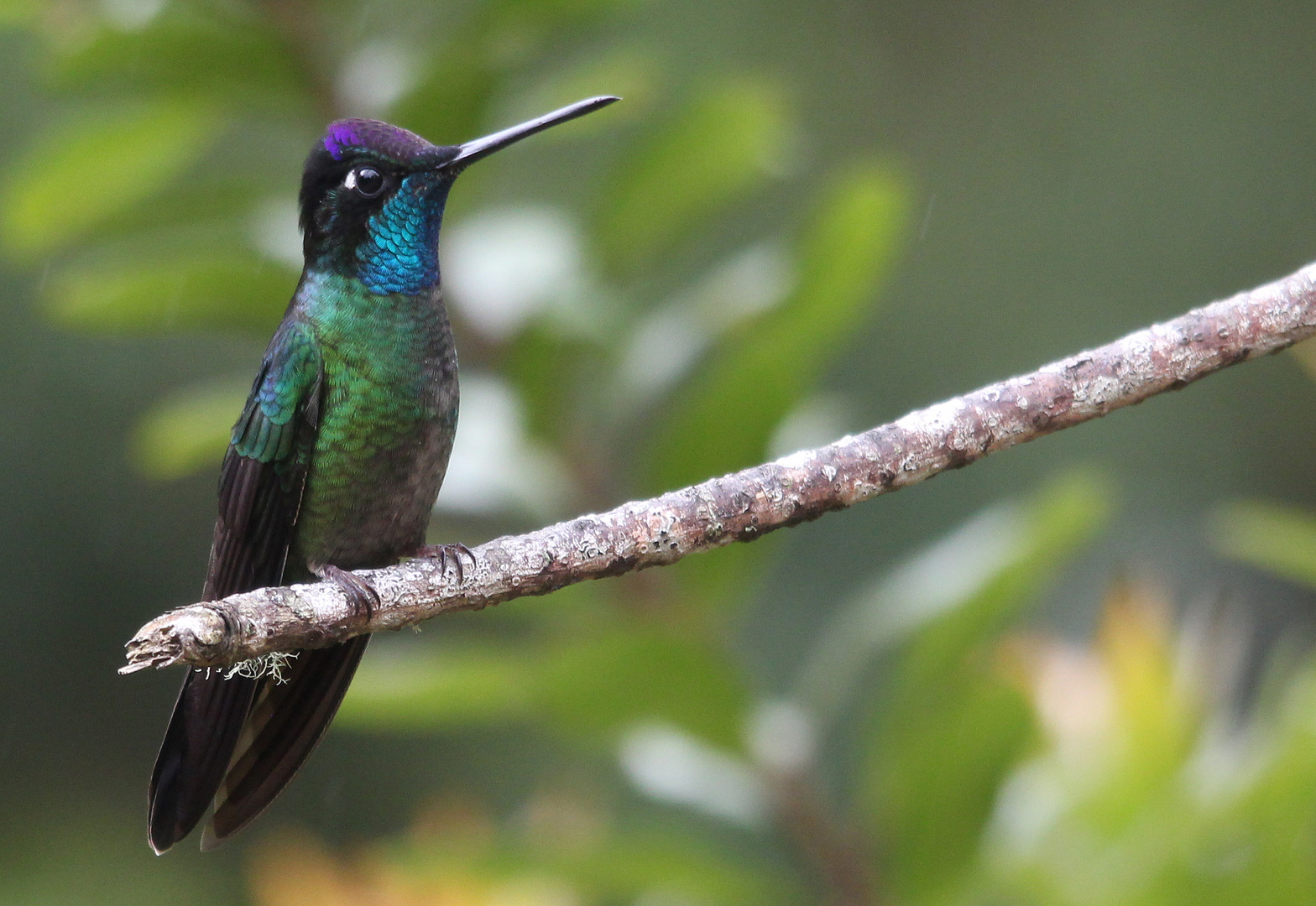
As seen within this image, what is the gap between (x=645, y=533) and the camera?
5.01 feet

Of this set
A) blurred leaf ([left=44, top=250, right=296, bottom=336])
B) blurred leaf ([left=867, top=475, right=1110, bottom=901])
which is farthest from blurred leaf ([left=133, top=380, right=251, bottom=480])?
blurred leaf ([left=867, top=475, right=1110, bottom=901])

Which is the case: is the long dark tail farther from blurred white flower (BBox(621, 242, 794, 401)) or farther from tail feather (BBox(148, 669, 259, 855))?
blurred white flower (BBox(621, 242, 794, 401))

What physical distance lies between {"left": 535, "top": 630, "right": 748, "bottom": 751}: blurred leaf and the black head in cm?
64

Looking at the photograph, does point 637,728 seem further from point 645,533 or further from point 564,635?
point 645,533

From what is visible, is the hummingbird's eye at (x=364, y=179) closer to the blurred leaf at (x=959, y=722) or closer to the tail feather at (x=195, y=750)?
the tail feather at (x=195, y=750)

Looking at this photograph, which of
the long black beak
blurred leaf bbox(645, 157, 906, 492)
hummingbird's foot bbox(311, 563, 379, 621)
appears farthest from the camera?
blurred leaf bbox(645, 157, 906, 492)

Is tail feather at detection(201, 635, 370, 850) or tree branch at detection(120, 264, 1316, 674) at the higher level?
tree branch at detection(120, 264, 1316, 674)

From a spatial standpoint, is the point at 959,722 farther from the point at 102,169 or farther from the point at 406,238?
the point at 102,169

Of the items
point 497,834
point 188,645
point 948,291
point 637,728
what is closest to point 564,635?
point 637,728

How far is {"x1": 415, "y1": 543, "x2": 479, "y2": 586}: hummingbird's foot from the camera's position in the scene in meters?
1.51

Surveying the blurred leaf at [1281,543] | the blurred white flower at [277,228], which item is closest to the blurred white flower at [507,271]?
the blurred white flower at [277,228]

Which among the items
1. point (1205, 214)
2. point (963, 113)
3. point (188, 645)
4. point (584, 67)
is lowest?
point (188, 645)

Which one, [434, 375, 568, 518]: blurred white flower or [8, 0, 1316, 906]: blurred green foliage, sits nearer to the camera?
[8, 0, 1316, 906]: blurred green foliage

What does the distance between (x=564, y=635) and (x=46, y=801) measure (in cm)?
305
